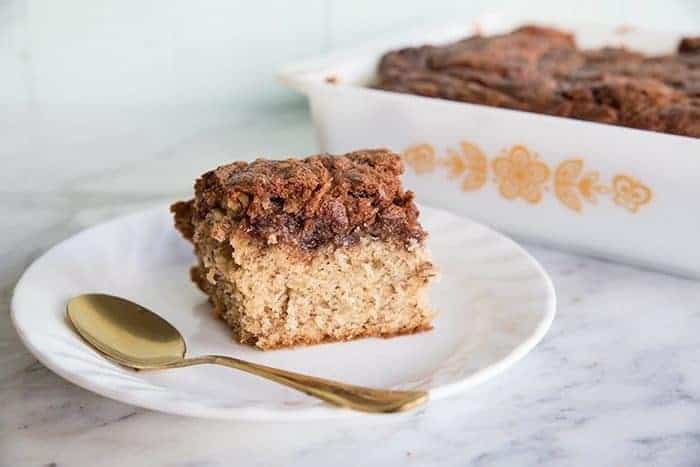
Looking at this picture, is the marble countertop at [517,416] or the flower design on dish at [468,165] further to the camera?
the flower design on dish at [468,165]

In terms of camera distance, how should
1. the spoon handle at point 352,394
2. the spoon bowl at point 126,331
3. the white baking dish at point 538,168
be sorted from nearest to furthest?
the spoon handle at point 352,394 → the spoon bowl at point 126,331 → the white baking dish at point 538,168

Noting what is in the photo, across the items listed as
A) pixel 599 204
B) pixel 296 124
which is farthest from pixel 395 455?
pixel 296 124

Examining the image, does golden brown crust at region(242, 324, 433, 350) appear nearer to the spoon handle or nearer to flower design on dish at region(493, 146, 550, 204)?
the spoon handle

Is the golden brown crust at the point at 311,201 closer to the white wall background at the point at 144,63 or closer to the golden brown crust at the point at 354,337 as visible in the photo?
the golden brown crust at the point at 354,337

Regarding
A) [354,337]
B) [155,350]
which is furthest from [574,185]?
[155,350]

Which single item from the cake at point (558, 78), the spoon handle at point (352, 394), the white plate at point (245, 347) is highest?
the cake at point (558, 78)

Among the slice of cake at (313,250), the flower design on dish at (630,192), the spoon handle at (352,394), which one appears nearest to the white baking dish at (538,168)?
the flower design on dish at (630,192)

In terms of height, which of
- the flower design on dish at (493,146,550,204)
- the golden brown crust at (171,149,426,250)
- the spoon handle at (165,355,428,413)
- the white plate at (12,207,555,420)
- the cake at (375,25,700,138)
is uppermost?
the cake at (375,25,700,138)

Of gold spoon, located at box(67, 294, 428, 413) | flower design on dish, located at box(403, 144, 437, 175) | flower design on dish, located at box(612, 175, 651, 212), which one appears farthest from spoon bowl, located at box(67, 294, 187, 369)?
flower design on dish, located at box(612, 175, 651, 212)
